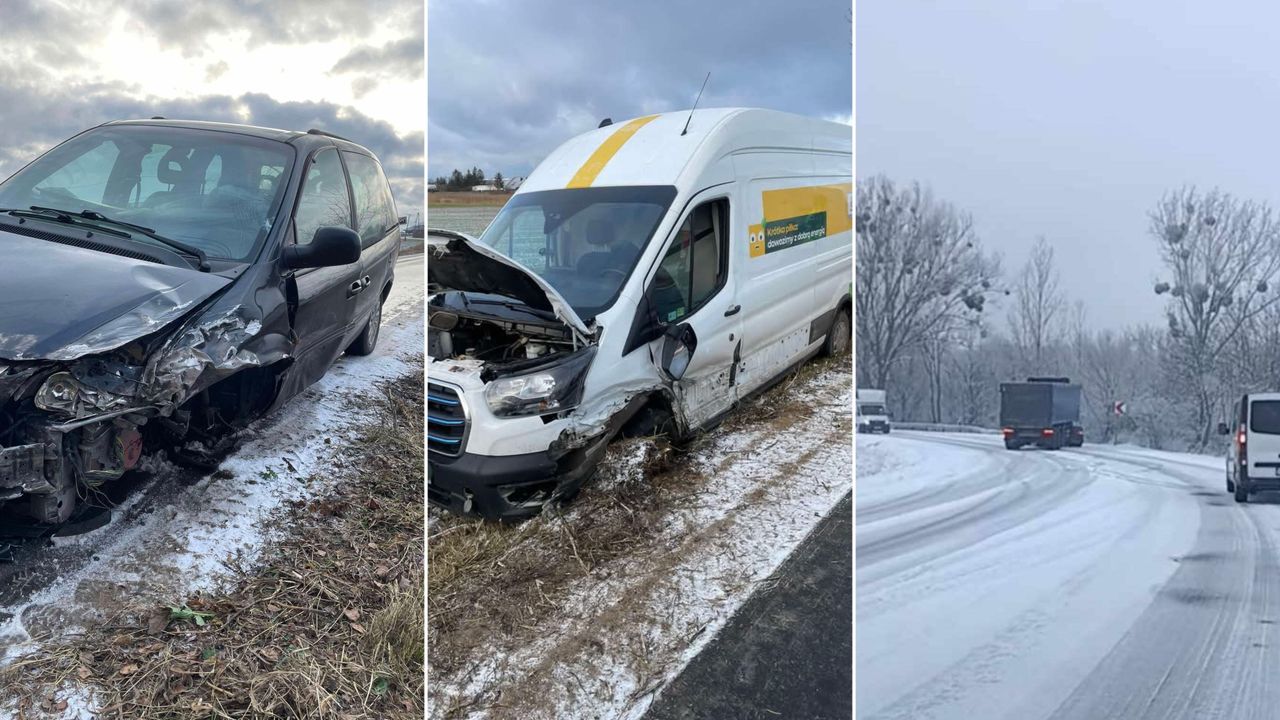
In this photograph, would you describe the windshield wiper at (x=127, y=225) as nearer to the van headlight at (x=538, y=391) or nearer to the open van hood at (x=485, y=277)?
the open van hood at (x=485, y=277)

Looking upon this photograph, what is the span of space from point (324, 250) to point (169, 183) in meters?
0.44

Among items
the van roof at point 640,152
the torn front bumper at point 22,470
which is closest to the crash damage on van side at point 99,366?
the torn front bumper at point 22,470

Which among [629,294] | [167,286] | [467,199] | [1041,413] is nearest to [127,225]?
[167,286]

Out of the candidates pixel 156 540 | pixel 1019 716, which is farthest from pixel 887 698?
pixel 156 540

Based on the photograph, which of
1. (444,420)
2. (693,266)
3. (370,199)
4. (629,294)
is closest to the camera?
(444,420)

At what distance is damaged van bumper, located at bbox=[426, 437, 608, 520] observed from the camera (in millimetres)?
2037

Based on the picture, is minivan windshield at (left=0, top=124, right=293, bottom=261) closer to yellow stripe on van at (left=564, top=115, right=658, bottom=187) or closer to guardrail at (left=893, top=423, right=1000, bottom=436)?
yellow stripe on van at (left=564, top=115, right=658, bottom=187)

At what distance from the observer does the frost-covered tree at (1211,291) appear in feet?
4.73

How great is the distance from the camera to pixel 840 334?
224cm

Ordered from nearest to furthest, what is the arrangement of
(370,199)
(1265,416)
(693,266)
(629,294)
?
(1265,416) < (370,199) < (629,294) < (693,266)

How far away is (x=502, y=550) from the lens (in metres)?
2.04

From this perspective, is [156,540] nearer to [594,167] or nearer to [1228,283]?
[594,167]

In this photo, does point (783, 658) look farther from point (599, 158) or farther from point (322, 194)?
point (322, 194)

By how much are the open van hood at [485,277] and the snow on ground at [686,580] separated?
1.72 feet
